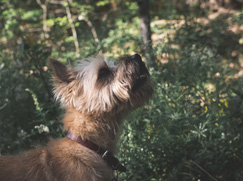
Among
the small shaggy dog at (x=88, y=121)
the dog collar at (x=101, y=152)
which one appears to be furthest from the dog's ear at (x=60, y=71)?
the dog collar at (x=101, y=152)

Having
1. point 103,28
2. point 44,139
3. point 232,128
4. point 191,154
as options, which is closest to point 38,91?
point 44,139

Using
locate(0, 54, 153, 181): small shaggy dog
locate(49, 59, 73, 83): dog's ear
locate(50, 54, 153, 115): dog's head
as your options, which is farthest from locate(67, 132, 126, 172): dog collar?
locate(49, 59, 73, 83): dog's ear

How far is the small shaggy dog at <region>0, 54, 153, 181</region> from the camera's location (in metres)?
2.35

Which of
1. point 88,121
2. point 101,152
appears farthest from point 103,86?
point 101,152

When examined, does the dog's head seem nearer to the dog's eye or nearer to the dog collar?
Result: the dog's eye

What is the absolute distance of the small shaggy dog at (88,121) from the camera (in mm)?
2350

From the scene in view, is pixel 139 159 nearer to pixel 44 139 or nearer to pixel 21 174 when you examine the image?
pixel 21 174

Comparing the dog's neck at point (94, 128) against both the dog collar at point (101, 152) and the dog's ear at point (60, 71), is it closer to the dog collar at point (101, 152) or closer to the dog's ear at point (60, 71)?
the dog collar at point (101, 152)

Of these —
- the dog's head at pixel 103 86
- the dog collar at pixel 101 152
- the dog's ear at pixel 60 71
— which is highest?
the dog's ear at pixel 60 71

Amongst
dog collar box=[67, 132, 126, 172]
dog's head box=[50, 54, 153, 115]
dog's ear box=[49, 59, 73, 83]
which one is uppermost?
dog's ear box=[49, 59, 73, 83]

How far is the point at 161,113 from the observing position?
329 centimetres

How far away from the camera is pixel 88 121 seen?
8.87 ft

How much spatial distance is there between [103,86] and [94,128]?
49 cm

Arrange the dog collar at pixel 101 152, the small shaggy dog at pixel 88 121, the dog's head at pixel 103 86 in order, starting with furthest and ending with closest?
the dog's head at pixel 103 86, the dog collar at pixel 101 152, the small shaggy dog at pixel 88 121
